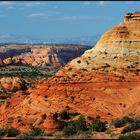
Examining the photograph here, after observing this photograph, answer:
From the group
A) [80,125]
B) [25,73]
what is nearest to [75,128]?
[80,125]

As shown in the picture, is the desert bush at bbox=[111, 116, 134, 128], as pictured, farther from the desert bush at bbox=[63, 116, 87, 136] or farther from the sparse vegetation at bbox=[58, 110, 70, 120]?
the sparse vegetation at bbox=[58, 110, 70, 120]

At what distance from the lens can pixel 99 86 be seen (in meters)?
43.8

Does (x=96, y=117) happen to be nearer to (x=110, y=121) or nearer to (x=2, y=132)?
(x=110, y=121)

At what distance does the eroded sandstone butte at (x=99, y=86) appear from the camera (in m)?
42.4

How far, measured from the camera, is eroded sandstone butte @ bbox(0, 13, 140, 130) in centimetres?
4244

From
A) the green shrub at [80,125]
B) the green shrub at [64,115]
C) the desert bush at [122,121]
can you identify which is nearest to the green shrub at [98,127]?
the green shrub at [80,125]

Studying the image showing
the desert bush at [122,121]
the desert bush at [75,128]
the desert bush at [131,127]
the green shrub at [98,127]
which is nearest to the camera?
the desert bush at [131,127]

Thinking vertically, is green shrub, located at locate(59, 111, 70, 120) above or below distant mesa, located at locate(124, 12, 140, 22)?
below

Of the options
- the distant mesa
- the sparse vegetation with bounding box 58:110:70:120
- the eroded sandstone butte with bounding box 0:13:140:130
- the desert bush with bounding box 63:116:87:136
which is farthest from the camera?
the distant mesa

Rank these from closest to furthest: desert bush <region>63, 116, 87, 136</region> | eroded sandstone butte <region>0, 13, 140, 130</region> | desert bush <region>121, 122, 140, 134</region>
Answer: desert bush <region>121, 122, 140, 134</region>
desert bush <region>63, 116, 87, 136</region>
eroded sandstone butte <region>0, 13, 140, 130</region>

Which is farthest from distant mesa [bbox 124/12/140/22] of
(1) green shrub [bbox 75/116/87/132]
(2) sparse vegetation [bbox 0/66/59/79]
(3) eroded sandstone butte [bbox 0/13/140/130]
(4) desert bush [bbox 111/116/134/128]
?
(2) sparse vegetation [bbox 0/66/59/79]

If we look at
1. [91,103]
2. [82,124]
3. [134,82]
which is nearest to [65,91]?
[91,103]

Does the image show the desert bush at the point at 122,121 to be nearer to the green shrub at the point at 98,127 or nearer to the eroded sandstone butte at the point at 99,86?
the green shrub at the point at 98,127

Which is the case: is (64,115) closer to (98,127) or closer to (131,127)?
(98,127)
